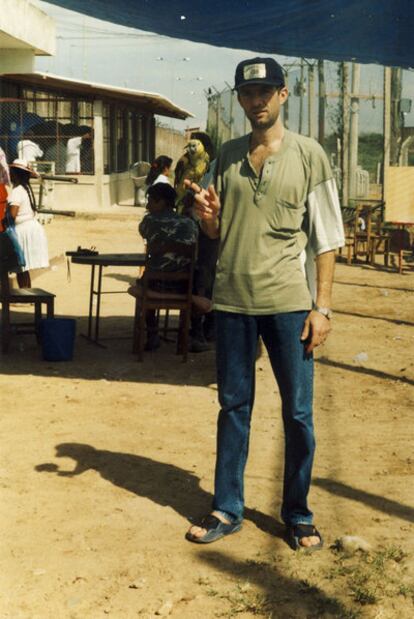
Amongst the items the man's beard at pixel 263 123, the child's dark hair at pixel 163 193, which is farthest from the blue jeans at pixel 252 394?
the child's dark hair at pixel 163 193

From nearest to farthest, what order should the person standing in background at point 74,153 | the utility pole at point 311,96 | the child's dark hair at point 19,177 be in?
the child's dark hair at point 19,177, the utility pole at point 311,96, the person standing in background at point 74,153

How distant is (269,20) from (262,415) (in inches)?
126

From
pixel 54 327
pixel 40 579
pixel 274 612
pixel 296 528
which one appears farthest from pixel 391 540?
pixel 54 327

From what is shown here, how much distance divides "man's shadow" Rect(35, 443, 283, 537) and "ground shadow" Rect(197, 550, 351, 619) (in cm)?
45

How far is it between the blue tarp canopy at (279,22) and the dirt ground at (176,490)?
2647mm

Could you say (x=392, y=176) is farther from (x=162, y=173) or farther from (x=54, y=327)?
(x=54, y=327)

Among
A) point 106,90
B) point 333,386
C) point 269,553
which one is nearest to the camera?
point 269,553

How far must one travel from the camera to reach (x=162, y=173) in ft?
40.2

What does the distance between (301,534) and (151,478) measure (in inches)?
49.7

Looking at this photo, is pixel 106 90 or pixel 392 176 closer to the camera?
pixel 392 176

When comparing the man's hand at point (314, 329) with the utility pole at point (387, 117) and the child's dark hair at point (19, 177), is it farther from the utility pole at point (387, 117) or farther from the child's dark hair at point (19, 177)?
the utility pole at point (387, 117)

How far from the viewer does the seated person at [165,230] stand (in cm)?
884

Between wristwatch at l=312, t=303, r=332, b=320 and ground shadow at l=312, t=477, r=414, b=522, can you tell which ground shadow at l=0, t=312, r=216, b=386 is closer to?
ground shadow at l=312, t=477, r=414, b=522

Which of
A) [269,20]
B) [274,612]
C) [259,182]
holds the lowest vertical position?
[274,612]
